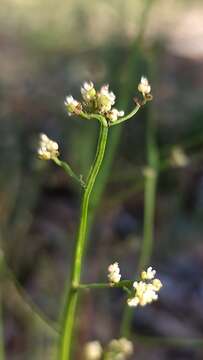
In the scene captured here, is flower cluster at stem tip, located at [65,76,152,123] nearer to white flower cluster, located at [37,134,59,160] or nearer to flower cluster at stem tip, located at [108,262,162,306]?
white flower cluster, located at [37,134,59,160]

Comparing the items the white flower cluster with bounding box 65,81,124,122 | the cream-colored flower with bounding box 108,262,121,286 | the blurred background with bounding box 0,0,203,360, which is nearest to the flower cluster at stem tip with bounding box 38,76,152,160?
the white flower cluster with bounding box 65,81,124,122

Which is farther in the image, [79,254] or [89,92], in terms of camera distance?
[79,254]

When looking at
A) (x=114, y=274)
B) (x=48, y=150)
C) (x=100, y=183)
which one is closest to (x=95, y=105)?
(x=48, y=150)


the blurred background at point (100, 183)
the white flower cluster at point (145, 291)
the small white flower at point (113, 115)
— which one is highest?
the blurred background at point (100, 183)

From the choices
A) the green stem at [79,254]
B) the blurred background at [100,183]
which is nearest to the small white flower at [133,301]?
the green stem at [79,254]

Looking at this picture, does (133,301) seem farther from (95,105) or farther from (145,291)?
(95,105)

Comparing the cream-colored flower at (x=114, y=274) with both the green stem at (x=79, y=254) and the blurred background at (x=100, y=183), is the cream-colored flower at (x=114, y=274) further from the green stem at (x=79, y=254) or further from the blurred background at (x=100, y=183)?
the blurred background at (x=100, y=183)
